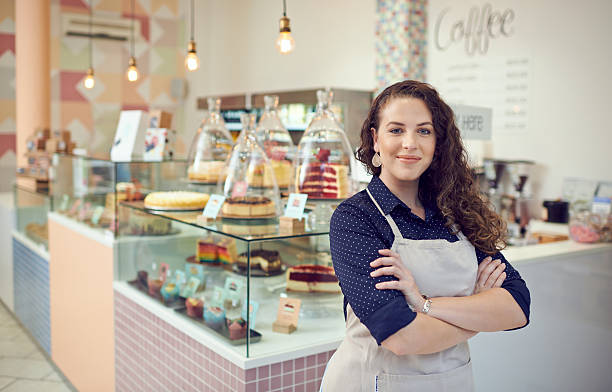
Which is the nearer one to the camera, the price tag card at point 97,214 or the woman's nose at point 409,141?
the woman's nose at point 409,141

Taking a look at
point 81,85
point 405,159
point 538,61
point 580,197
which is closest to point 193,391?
point 405,159

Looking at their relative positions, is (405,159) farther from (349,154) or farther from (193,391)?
(193,391)

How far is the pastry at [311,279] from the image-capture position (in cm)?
247

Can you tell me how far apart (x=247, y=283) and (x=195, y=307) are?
51cm

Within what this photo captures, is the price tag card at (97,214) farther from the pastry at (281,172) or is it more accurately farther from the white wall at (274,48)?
the white wall at (274,48)

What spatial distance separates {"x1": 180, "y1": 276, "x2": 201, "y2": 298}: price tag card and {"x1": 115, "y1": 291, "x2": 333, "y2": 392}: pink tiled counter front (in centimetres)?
16

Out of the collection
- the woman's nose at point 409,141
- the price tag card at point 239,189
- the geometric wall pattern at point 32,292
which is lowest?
the geometric wall pattern at point 32,292

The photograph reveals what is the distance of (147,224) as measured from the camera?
3033 millimetres

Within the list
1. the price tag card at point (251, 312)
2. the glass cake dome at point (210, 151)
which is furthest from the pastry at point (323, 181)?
the glass cake dome at point (210, 151)

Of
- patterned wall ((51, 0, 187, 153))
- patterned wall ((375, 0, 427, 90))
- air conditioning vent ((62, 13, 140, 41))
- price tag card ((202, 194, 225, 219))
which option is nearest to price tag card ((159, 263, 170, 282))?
price tag card ((202, 194, 225, 219))

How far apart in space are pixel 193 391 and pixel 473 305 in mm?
1363

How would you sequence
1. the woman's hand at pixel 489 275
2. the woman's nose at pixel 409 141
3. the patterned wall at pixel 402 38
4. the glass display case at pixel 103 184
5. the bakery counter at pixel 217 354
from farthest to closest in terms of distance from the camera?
the patterned wall at pixel 402 38 < the glass display case at pixel 103 184 < the bakery counter at pixel 217 354 < the woman's hand at pixel 489 275 < the woman's nose at pixel 409 141

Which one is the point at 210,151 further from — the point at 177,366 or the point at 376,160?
the point at 376,160

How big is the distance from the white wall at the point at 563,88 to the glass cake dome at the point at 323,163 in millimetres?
2602
